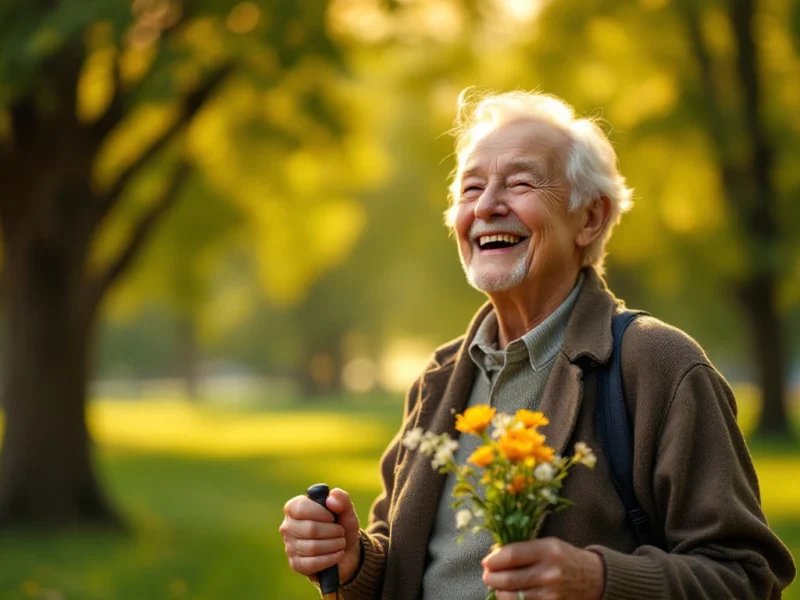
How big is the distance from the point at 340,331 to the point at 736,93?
2889 cm

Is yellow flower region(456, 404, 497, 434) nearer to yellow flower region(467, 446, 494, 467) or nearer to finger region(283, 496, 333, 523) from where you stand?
yellow flower region(467, 446, 494, 467)

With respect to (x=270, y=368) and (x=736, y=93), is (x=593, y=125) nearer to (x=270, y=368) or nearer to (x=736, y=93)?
(x=736, y=93)

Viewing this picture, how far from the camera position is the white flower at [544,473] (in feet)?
7.66

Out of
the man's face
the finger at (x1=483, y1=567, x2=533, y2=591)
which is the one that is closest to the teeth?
the man's face

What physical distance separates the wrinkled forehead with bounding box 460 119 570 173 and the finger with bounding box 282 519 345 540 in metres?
1.03

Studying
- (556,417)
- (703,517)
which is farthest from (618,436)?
(703,517)

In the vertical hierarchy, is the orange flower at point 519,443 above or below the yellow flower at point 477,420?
below

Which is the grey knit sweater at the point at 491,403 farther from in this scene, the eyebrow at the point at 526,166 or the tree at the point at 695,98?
the tree at the point at 695,98

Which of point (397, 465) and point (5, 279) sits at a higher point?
point (5, 279)

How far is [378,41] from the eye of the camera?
536 inches

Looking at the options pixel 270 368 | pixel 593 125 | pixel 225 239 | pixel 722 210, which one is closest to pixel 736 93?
pixel 722 210

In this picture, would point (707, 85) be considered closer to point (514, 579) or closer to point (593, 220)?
point (593, 220)

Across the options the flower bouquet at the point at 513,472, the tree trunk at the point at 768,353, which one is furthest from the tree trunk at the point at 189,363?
the flower bouquet at the point at 513,472

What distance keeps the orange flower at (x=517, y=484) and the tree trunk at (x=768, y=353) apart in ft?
71.8
